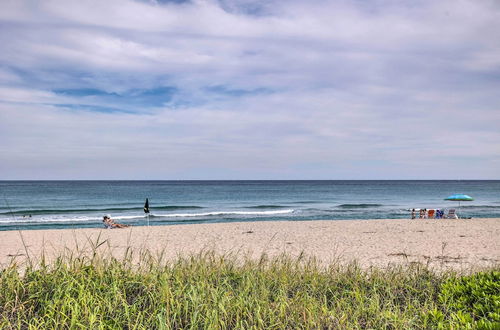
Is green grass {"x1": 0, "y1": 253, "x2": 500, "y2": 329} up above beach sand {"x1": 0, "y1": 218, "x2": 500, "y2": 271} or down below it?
above

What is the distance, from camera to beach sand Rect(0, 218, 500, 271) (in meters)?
12.0

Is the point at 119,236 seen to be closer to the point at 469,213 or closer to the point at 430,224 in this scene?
the point at 430,224

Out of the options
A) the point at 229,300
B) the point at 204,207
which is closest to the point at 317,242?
the point at 229,300

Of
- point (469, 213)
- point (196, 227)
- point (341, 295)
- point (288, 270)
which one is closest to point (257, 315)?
point (341, 295)

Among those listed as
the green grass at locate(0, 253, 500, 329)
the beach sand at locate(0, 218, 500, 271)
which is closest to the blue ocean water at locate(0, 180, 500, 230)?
the green grass at locate(0, 253, 500, 329)

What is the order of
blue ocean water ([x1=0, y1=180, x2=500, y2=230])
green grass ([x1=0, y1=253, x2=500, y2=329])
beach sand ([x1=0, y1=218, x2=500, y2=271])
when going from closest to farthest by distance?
green grass ([x1=0, y1=253, x2=500, y2=329])
beach sand ([x1=0, y1=218, x2=500, y2=271])
blue ocean water ([x1=0, y1=180, x2=500, y2=230])

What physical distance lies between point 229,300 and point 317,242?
456 inches

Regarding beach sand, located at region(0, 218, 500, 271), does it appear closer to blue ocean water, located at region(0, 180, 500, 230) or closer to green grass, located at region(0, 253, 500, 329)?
blue ocean water, located at region(0, 180, 500, 230)

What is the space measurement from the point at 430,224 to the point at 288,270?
Answer: 60.1 feet

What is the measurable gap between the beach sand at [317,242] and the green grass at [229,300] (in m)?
5.29

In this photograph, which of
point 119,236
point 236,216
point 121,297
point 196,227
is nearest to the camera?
point 121,297

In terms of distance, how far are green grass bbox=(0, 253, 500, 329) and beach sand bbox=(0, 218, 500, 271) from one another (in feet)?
17.4

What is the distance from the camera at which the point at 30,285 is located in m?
4.44

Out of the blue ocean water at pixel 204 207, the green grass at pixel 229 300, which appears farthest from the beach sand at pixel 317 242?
the green grass at pixel 229 300
